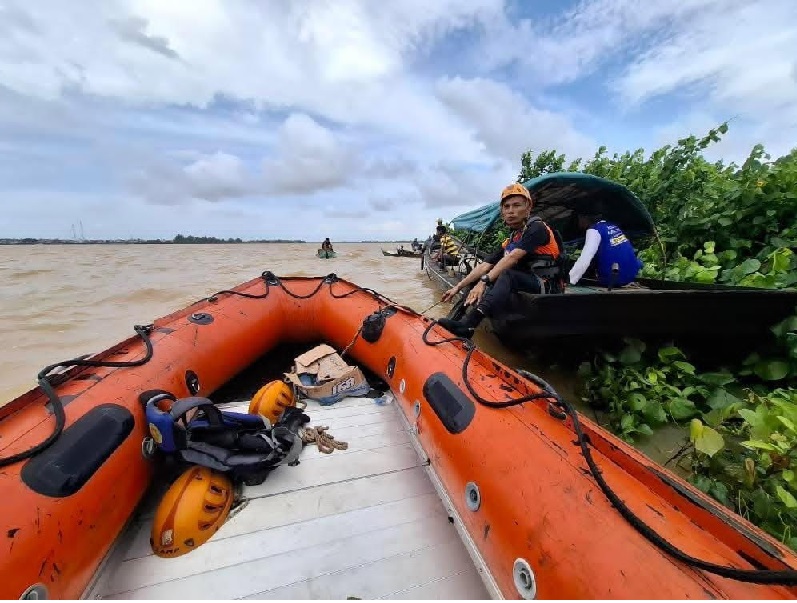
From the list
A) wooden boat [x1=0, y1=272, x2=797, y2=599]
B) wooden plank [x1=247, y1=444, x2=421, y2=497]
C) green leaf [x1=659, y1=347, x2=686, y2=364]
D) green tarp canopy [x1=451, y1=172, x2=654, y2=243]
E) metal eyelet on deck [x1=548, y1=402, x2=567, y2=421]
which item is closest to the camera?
wooden boat [x1=0, y1=272, x2=797, y2=599]

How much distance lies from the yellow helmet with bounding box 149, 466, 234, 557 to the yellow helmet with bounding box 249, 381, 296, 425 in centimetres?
68

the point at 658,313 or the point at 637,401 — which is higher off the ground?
the point at 658,313

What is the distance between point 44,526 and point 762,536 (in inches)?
103

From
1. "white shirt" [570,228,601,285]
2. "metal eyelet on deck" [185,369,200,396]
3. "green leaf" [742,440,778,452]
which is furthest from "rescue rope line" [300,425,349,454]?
"white shirt" [570,228,601,285]

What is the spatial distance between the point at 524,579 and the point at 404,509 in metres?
0.95

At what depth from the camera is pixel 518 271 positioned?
3766 mm

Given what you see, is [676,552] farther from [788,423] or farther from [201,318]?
[201,318]

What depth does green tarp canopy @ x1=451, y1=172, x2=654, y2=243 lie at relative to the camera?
4731 mm

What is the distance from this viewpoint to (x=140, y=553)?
1904mm

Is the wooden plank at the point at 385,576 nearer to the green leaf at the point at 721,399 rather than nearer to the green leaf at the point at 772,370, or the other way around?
the green leaf at the point at 721,399

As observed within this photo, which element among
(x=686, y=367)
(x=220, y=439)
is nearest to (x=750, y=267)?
(x=686, y=367)

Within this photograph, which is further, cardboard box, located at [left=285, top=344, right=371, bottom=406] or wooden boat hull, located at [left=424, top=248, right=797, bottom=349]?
cardboard box, located at [left=285, top=344, right=371, bottom=406]

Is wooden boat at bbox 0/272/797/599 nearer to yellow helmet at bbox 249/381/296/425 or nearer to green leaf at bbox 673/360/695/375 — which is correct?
yellow helmet at bbox 249/381/296/425

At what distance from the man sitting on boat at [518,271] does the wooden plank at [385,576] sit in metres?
2.05
